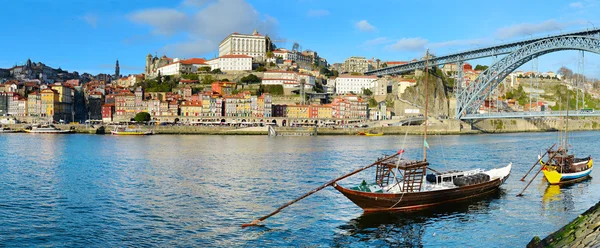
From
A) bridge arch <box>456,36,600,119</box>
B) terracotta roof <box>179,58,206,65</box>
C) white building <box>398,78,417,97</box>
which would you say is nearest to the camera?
bridge arch <box>456,36,600,119</box>

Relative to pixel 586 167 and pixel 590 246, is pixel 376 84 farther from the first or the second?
pixel 590 246

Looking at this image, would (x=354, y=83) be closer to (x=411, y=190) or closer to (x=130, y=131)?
(x=130, y=131)

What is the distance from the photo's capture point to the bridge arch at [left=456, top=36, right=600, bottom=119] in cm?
3588

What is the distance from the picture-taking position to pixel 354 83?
7188 cm

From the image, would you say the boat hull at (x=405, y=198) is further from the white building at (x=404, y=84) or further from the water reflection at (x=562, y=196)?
the white building at (x=404, y=84)

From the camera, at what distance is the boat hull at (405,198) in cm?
1129

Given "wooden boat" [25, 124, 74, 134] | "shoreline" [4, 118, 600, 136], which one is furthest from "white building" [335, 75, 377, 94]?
"wooden boat" [25, 124, 74, 134]

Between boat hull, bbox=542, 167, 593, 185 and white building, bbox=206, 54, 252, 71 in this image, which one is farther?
white building, bbox=206, 54, 252, 71

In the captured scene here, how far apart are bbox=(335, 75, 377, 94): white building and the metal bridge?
8146 millimetres

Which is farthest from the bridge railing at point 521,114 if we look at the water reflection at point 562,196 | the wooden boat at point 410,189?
the wooden boat at point 410,189

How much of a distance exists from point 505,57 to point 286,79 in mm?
28543

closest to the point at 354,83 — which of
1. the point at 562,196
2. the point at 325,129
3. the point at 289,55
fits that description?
the point at 289,55

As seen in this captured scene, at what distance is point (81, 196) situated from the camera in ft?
44.2

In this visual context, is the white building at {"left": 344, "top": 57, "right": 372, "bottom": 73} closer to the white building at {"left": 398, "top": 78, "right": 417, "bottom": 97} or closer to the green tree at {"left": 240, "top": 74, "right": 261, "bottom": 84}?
the white building at {"left": 398, "top": 78, "right": 417, "bottom": 97}
